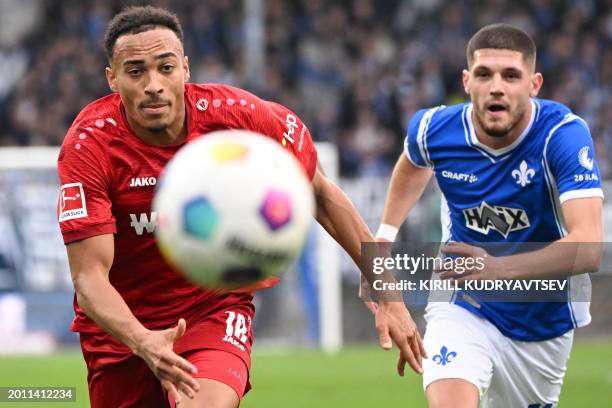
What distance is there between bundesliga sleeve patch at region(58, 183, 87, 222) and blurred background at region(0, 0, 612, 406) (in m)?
8.13

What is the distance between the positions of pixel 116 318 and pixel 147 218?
0.73m

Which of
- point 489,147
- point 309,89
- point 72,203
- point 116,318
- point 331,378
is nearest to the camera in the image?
point 116,318

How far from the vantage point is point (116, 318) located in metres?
4.88

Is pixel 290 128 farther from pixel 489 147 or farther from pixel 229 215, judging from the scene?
pixel 229 215

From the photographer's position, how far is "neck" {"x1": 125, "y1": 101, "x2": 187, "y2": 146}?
5.49 meters

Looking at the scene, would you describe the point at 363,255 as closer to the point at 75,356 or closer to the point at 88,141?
the point at 88,141

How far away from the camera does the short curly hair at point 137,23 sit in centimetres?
541

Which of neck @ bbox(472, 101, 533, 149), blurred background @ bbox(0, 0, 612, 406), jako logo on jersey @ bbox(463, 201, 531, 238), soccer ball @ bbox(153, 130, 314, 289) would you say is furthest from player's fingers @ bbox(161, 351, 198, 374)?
blurred background @ bbox(0, 0, 612, 406)

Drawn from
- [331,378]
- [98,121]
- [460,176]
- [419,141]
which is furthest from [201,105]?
[331,378]

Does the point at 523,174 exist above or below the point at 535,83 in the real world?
below

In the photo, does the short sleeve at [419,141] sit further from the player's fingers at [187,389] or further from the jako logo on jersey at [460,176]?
the player's fingers at [187,389]

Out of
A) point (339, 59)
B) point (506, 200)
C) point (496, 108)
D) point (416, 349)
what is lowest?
point (416, 349)

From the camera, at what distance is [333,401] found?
10430mm

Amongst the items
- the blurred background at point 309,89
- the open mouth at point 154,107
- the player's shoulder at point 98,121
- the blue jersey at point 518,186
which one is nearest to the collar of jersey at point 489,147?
the blue jersey at point 518,186
